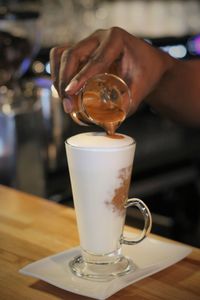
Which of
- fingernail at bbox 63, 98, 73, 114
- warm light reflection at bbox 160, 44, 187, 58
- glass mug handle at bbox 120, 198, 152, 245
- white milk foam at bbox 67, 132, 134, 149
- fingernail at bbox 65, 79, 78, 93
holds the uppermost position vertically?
fingernail at bbox 65, 79, 78, 93

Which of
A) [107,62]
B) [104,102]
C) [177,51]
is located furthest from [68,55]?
[177,51]

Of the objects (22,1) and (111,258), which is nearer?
(111,258)

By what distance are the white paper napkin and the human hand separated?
231 millimetres

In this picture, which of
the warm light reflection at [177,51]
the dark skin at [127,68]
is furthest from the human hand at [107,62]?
the warm light reflection at [177,51]

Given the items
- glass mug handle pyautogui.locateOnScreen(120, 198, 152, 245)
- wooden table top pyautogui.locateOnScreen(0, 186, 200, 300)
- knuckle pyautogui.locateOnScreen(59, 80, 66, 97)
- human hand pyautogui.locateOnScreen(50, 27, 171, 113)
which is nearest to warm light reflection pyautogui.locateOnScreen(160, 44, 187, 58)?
human hand pyautogui.locateOnScreen(50, 27, 171, 113)

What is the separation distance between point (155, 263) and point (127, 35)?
0.47m

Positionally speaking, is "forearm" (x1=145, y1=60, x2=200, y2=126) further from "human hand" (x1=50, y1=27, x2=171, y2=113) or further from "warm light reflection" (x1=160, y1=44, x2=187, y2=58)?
"warm light reflection" (x1=160, y1=44, x2=187, y2=58)

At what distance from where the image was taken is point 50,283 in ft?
2.91

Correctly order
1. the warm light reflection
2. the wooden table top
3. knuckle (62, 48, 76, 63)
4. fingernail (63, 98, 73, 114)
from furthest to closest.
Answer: the warm light reflection, knuckle (62, 48, 76, 63), fingernail (63, 98, 73, 114), the wooden table top

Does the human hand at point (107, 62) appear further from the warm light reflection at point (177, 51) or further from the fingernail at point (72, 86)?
the warm light reflection at point (177, 51)

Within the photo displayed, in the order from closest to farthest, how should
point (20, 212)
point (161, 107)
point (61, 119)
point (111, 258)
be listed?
1. point (111, 258)
2. point (20, 212)
3. point (161, 107)
4. point (61, 119)

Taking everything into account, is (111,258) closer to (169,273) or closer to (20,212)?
(169,273)

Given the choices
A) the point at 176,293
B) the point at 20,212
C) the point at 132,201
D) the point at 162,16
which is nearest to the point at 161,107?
the point at 20,212

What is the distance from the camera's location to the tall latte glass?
34.9 inches
